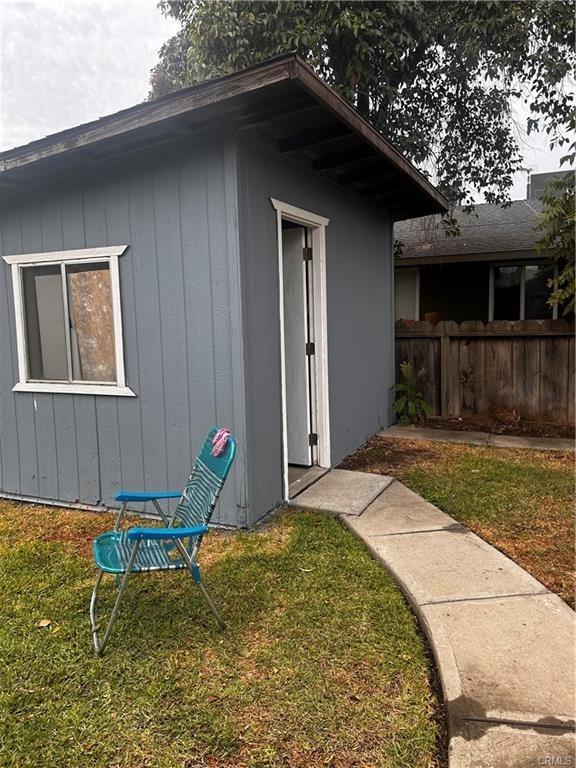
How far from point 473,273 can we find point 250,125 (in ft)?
27.4

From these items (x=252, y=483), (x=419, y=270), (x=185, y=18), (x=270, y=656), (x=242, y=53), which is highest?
(x=185, y=18)

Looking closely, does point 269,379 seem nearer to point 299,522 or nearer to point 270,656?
point 299,522

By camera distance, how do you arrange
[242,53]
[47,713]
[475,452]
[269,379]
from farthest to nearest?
[242,53]
[475,452]
[269,379]
[47,713]

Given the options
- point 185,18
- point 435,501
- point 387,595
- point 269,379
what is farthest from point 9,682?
point 185,18

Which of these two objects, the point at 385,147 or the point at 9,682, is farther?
the point at 385,147

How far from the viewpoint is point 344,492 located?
4.60 m

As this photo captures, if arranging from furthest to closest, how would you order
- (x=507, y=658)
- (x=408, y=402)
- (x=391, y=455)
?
(x=408, y=402), (x=391, y=455), (x=507, y=658)

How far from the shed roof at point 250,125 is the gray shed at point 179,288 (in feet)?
0.05

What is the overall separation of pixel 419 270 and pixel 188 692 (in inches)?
399

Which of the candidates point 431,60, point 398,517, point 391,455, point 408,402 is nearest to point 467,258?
point 431,60

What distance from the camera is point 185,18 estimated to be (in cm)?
899

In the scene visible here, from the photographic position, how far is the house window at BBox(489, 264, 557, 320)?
10539 mm

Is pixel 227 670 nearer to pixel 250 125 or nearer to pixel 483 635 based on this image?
pixel 483 635

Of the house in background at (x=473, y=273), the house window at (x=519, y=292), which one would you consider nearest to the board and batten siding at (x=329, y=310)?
the house in background at (x=473, y=273)
